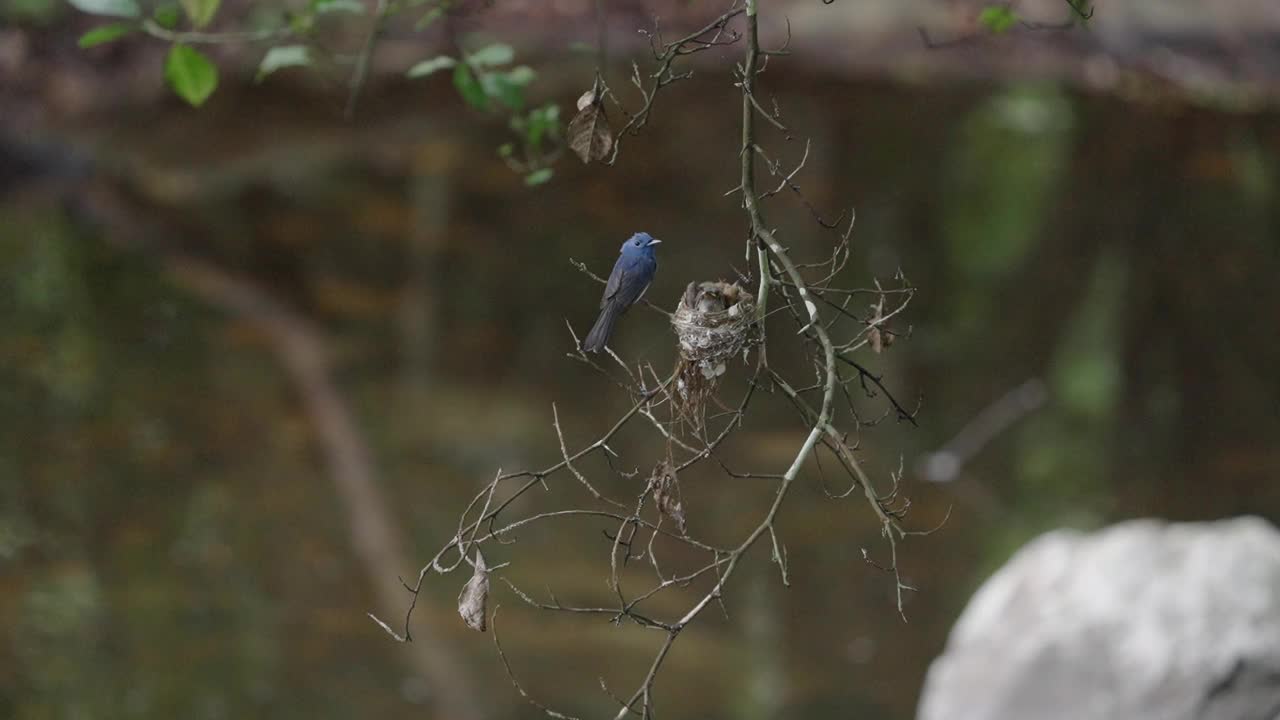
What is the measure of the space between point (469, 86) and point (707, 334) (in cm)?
79

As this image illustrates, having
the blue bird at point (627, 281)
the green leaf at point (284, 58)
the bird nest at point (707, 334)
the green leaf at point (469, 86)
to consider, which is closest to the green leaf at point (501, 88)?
the green leaf at point (469, 86)

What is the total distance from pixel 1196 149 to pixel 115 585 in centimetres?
729

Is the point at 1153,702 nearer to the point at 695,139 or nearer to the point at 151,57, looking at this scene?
the point at 695,139

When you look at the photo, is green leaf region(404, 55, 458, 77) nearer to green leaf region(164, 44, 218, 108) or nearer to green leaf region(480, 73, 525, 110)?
green leaf region(480, 73, 525, 110)

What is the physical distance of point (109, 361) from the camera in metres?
6.25

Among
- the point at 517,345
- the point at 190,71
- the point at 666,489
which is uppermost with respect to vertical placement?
the point at 190,71

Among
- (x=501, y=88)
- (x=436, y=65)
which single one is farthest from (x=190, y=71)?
(x=501, y=88)

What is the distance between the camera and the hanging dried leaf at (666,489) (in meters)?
1.55

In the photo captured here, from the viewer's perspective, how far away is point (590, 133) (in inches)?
72.8

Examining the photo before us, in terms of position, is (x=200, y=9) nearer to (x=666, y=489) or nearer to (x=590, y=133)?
(x=590, y=133)

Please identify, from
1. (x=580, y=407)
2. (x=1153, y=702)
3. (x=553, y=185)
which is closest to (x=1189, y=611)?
(x=1153, y=702)

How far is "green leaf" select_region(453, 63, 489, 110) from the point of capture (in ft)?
7.35

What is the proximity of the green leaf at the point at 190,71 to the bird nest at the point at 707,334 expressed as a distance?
2.73 ft

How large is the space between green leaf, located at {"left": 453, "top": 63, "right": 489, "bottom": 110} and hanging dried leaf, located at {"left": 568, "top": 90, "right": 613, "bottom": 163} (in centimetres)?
42
